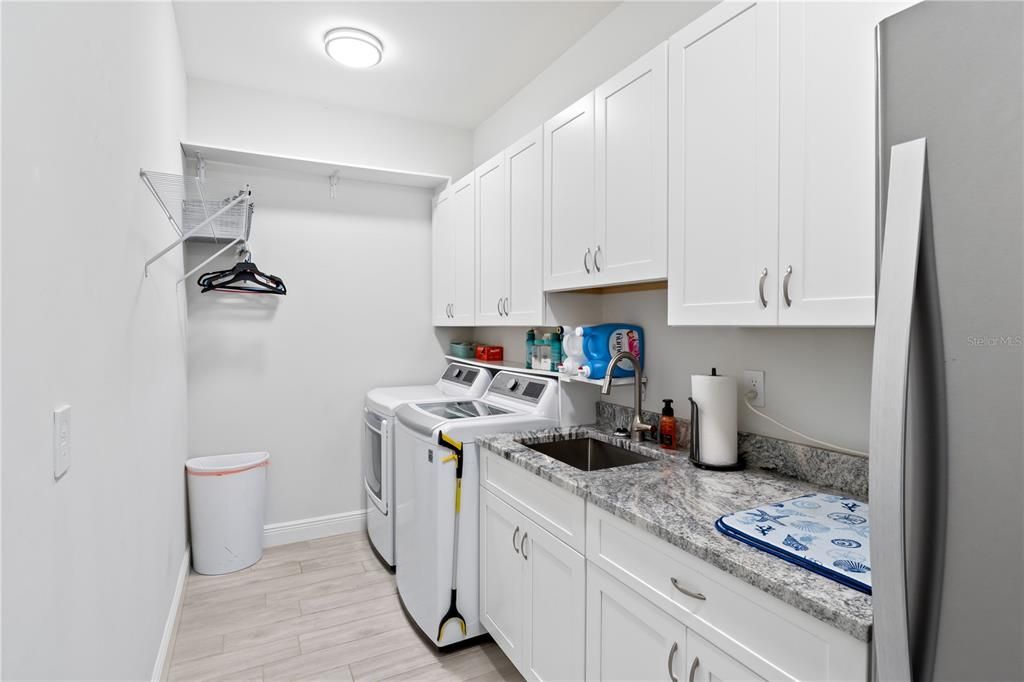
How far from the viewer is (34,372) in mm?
823

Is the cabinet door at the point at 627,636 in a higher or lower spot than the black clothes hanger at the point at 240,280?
lower

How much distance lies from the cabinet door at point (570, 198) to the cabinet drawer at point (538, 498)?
770mm

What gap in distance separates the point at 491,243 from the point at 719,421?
157 cm

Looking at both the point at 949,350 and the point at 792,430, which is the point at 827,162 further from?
the point at 792,430

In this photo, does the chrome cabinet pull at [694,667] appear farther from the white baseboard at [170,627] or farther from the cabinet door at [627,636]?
the white baseboard at [170,627]

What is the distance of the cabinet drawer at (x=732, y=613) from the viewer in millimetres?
875

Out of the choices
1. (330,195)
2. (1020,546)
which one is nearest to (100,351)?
(1020,546)

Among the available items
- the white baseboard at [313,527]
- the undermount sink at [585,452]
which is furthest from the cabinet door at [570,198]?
the white baseboard at [313,527]

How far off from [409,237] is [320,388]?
1175mm

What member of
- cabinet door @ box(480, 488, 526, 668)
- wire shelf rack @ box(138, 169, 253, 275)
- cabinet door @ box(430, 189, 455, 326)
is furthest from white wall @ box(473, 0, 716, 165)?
cabinet door @ box(480, 488, 526, 668)

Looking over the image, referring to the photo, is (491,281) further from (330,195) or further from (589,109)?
(330,195)

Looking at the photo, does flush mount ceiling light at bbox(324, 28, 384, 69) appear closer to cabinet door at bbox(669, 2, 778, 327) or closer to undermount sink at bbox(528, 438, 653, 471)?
cabinet door at bbox(669, 2, 778, 327)

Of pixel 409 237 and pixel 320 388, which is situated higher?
pixel 409 237

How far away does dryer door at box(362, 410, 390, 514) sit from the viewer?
2832 mm
